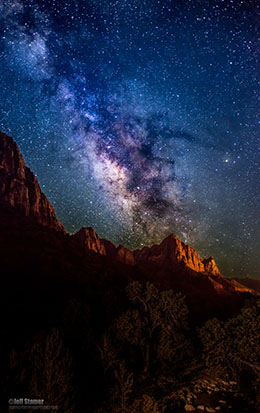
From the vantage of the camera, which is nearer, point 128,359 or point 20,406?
point 20,406

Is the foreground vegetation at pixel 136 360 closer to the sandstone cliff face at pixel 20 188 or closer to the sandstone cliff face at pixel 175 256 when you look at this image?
the sandstone cliff face at pixel 20 188

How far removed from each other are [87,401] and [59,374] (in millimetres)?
7249

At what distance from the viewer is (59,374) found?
33.1ft

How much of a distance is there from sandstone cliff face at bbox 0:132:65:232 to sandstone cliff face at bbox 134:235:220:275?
71.5m

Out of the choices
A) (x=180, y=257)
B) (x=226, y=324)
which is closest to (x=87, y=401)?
(x=226, y=324)

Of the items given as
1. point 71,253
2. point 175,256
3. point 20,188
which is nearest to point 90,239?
point 71,253

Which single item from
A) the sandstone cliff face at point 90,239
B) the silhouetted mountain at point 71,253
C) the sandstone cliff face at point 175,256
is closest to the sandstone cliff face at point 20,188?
the silhouetted mountain at point 71,253

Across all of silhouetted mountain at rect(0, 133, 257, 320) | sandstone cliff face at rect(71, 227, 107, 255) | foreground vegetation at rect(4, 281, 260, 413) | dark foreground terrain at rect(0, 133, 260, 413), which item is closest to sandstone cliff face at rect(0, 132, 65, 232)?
silhouetted mountain at rect(0, 133, 257, 320)

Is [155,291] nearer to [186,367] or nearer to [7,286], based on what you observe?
[186,367]

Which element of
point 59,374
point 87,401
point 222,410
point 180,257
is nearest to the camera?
point 59,374

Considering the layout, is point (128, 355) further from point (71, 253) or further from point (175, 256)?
point (175, 256)

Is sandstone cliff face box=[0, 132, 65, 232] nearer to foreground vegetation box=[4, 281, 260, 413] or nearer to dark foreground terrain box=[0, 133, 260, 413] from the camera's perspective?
dark foreground terrain box=[0, 133, 260, 413]

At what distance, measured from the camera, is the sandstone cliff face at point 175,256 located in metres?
144

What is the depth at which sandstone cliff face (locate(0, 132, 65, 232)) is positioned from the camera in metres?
104
